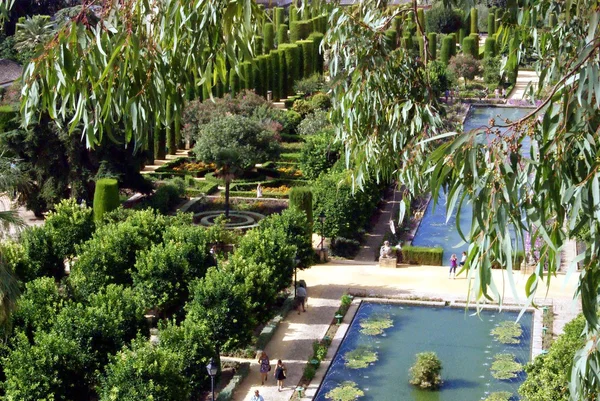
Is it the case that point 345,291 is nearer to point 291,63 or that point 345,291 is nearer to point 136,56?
point 136,56

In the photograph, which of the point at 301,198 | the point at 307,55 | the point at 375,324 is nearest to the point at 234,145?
the point at 301,198

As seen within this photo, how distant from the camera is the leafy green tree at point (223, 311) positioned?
19.6m

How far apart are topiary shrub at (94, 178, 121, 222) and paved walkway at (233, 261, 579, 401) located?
588 centimetres

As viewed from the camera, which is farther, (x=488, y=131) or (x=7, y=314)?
(x=7, y=314)

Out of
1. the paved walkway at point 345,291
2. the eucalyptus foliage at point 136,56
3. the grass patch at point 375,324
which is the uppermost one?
the eucalyptus foliage at point 136,56

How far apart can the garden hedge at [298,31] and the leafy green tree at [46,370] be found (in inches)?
1711

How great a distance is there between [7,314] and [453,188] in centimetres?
997

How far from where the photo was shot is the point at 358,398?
64.5ft

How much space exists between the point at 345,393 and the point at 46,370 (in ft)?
19.3

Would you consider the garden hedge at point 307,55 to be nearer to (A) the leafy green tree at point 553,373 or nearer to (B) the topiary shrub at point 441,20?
(B) the topiary shrub at point 441,20

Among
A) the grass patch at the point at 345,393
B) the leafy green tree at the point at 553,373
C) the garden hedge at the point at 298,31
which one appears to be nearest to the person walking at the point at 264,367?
the grass patch at the point at 345,393

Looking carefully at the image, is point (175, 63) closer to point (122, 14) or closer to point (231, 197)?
point (122, 14)

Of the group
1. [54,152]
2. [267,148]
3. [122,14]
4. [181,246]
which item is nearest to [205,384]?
[181,246]

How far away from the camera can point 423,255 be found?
28.0 metres
